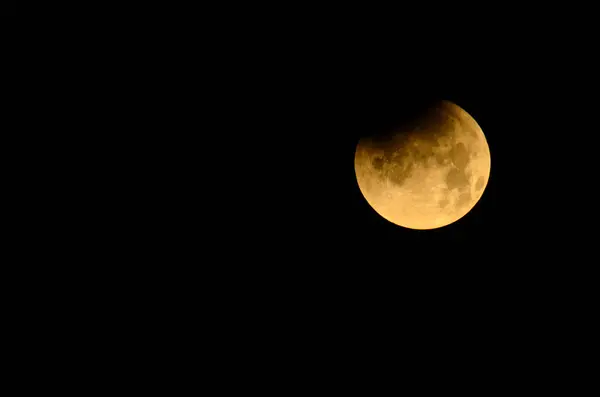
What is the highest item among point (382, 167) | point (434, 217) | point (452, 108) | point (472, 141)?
point (452, 108)

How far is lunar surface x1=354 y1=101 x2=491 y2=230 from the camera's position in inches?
105

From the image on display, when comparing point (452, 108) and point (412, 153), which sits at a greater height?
point (452, 108)

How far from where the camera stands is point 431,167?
8.68ft

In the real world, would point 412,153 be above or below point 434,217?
above

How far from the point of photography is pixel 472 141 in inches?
108

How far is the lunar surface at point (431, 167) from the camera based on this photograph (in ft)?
8.71

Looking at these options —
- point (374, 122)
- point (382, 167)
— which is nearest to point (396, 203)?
point (382, 167)

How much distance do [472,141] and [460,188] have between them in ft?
0.96

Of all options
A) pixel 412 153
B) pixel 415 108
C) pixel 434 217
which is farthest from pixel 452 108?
pixel 434 217

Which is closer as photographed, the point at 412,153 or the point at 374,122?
the point at 412,153

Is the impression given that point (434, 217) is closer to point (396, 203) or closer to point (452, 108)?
point (396, 203)

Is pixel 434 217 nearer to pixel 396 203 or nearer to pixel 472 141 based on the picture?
pixel 396 203

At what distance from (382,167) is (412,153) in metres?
0.20

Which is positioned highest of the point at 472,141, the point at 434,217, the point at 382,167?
the point at 472,141
